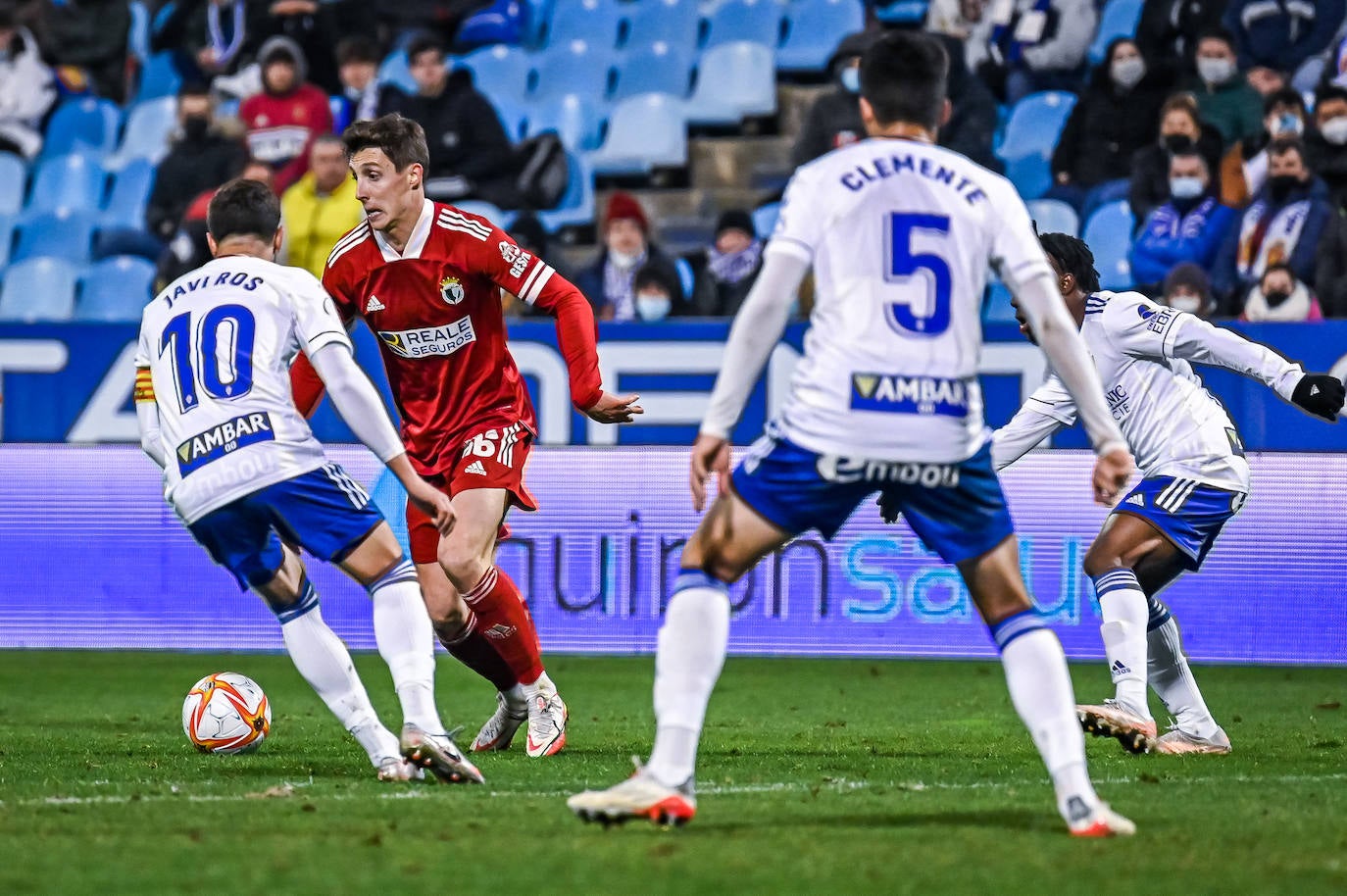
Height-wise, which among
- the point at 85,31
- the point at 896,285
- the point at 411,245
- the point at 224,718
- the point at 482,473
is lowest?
the point at 224,718

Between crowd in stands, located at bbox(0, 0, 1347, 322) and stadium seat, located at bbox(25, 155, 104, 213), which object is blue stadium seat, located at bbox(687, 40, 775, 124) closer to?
crowd in stands, located at bbox(0, 0, 1347, 322)

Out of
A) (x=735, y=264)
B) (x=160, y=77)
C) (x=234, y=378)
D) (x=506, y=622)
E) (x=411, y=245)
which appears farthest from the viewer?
(x=160, y=77)

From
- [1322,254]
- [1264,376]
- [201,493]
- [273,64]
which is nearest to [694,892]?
[201,493]

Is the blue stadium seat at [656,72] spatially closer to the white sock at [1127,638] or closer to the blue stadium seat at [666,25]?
the blue stadium seat at [666,25]

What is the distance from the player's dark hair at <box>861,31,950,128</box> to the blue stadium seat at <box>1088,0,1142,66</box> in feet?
36.6

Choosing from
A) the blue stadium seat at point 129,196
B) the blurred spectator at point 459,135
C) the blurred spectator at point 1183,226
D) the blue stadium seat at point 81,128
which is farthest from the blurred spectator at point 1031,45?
the blue stadium seat at point 81,128

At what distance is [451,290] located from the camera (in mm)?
7434

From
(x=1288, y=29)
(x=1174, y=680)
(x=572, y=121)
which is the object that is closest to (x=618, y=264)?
(x=572, y=121)

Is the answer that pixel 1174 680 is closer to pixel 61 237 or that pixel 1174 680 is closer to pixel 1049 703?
pixel 1049 703

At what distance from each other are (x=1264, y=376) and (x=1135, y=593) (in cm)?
97

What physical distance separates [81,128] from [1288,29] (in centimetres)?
1137

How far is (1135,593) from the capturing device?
7473mm

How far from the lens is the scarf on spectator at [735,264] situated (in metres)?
14.4

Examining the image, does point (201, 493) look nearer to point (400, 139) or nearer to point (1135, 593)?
point (400, 139)
